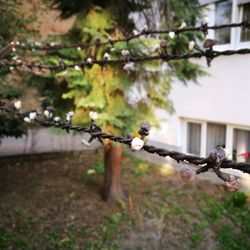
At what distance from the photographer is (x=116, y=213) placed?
431cm

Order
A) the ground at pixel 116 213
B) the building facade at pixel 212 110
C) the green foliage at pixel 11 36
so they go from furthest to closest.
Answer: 1. the building facade at pixel 212 110
2. the ground at pixel 116 213
3. the green foliage at pixel 11 36

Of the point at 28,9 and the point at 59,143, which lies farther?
the point at 59,143

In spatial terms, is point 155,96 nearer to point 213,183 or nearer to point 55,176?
point 213,183

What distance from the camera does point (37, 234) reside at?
148 inches

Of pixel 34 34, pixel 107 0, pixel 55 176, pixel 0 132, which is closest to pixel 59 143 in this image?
pixel 55 176

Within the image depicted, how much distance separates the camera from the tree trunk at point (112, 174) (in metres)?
4.59

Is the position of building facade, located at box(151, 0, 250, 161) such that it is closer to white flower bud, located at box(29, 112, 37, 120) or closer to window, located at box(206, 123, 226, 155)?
window, located at box(206, 123, 226, 155)

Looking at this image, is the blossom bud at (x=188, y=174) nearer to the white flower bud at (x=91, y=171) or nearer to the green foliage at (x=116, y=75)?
the green foliage at (x=116, y=75)

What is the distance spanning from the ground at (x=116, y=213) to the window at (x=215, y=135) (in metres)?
0.69

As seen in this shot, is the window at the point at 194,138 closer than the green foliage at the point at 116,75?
No

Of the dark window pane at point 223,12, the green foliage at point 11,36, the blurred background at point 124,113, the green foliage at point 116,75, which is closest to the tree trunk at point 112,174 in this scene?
the blurred background at point 124,113

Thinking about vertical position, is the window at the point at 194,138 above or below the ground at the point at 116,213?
above

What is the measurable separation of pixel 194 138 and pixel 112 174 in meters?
1.80

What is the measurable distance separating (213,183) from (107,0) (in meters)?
3.26
